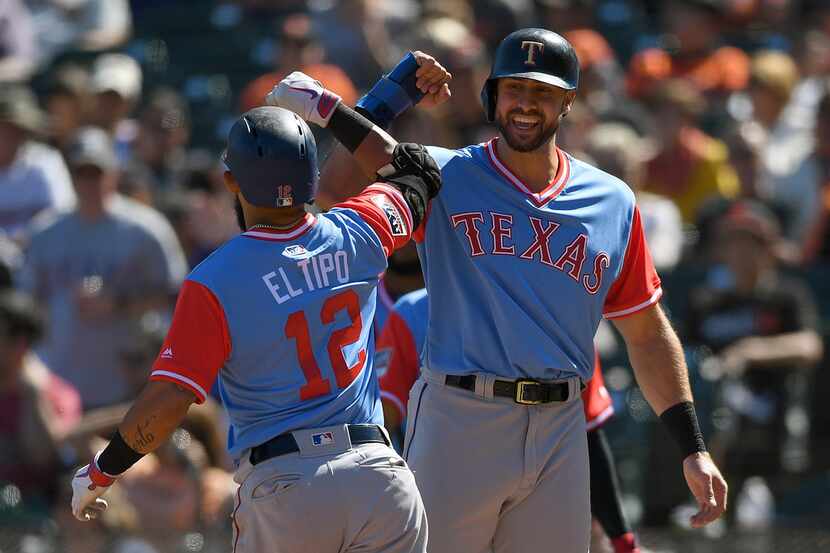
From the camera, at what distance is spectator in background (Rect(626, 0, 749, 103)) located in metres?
10.8

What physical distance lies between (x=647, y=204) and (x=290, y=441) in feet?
18.2

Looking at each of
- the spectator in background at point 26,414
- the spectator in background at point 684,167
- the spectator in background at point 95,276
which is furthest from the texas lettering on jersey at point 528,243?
the spectator in background at point 684,167

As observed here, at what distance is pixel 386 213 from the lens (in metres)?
4.31

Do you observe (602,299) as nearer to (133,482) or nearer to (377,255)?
(377,255)

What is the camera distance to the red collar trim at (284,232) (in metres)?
4.14

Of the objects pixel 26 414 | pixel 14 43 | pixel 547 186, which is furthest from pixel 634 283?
pixel 14 43

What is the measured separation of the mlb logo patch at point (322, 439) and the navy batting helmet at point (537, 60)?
121cm

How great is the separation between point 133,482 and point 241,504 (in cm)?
356

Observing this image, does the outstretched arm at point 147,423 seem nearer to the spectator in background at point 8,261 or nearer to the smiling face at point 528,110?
the smiling face at point 528,110

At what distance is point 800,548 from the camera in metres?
7.50

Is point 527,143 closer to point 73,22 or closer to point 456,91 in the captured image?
point 456,91

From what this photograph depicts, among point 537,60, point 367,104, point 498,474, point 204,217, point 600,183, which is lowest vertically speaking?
point 204,217

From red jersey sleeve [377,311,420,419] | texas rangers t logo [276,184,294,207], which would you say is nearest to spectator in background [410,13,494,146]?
red jersey sleeve [377,311,420,419]

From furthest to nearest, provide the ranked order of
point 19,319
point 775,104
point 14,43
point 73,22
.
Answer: point 73,22 < point 14,43 < point 775,104 < point 19,319
